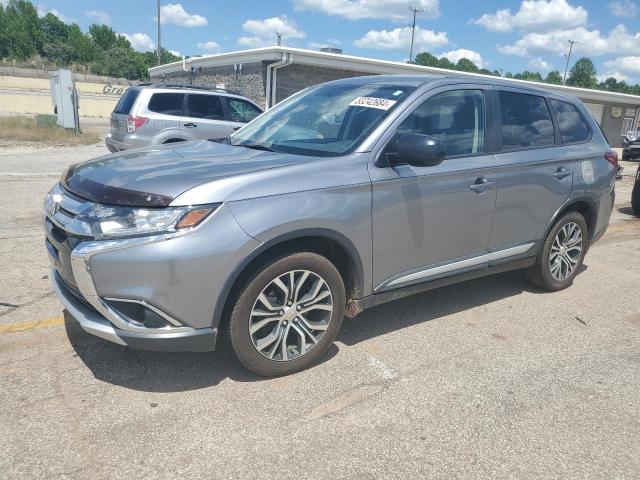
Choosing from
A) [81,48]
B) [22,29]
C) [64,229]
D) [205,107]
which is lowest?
[64,229]

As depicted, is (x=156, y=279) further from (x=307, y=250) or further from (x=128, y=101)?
(x=128, y=101)

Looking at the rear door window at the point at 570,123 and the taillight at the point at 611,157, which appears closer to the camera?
the rear door window at the point at 570,123

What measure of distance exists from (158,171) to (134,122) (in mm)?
7897

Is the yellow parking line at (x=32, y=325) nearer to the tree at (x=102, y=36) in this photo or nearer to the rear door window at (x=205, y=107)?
the rear door window at (x=205, y=107)

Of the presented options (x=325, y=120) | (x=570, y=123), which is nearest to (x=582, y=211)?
(x=570, y=123)

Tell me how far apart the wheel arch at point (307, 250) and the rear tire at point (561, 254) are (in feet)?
7.43

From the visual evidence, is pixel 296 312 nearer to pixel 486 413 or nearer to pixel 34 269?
pixel 486 413

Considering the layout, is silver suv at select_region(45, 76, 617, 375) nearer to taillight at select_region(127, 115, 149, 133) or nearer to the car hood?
the car hood

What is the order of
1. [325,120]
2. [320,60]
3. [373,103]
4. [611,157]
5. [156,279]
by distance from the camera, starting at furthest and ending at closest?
[320,60] → [611,157] → [325,120] → [373,103] → [156,279]

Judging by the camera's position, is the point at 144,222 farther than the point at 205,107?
No

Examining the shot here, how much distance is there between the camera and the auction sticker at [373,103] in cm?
363

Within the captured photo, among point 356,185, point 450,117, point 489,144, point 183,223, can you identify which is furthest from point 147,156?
point 489,144

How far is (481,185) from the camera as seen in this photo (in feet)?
13.0

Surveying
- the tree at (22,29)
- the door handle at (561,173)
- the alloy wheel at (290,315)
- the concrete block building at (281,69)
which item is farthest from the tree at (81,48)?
the alloy wheel at (290,315)
